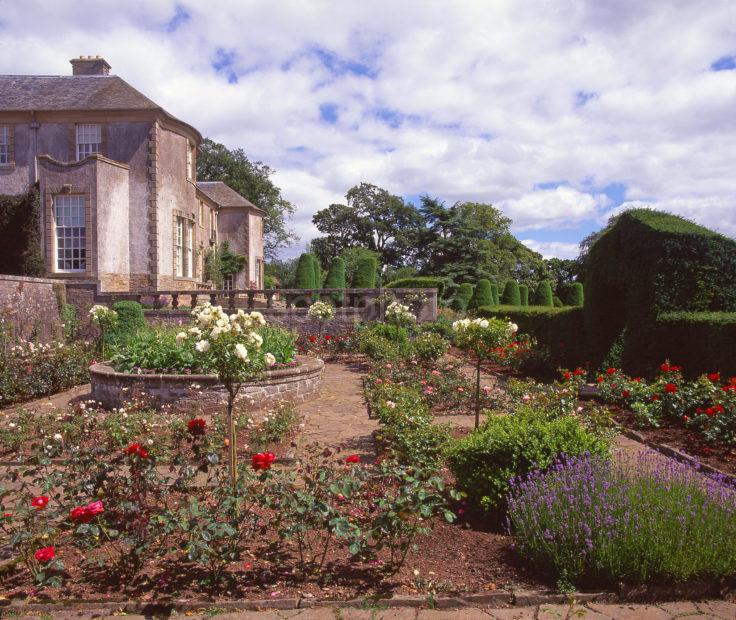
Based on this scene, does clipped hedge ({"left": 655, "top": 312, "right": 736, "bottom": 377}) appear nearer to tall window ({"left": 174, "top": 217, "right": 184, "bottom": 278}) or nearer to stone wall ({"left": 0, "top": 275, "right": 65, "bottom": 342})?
stone wall ({"left": 0, "top": 275, "right": 65, "bottom": 342})

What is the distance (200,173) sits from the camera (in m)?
47.0

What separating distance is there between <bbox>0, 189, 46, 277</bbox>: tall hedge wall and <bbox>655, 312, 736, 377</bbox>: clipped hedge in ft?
65.5

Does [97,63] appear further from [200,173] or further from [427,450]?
[427,450]

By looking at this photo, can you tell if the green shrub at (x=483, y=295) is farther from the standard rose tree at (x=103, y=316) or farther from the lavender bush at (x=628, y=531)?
the lavender bush at (x=628, y=531)

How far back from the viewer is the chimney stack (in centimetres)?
2470

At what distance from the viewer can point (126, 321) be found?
622 inches

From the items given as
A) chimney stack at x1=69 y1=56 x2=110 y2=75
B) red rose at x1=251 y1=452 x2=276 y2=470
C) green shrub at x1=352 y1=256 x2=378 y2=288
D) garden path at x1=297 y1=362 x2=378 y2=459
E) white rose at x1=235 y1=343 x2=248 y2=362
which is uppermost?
chimney stack at x1=69 y1=56 x2=110 y2=75

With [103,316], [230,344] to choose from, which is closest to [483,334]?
[230,344]

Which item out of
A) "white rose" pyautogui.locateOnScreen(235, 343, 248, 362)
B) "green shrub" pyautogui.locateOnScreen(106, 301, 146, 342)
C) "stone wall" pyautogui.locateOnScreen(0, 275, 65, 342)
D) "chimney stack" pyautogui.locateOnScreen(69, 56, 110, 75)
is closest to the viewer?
"white rose" pyautogui.locateOnScreen(235, 343, 248, 362)

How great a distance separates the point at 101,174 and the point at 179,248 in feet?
13.9

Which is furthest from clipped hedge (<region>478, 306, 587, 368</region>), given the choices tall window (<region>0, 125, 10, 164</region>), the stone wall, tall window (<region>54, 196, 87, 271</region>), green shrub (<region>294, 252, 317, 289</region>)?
tall window (<region>0, 125, 10, 164</region>)

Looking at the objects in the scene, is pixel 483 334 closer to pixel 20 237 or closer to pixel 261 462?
pixel 261 462

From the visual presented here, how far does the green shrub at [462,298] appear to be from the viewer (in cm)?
3161

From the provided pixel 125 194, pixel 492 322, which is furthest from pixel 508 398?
pixel 125 194
